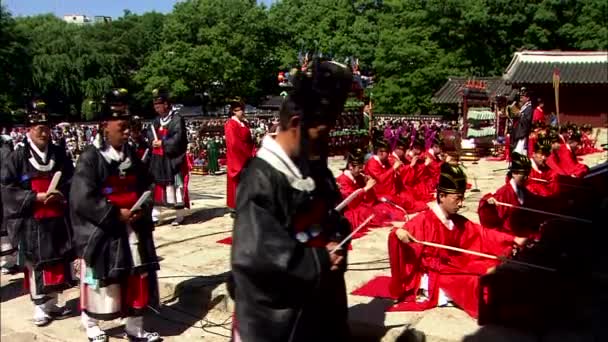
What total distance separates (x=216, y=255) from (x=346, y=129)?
40.1 feet

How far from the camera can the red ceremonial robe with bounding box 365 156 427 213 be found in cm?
960

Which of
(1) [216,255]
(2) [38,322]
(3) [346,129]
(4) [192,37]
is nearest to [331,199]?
(2) [38,322]

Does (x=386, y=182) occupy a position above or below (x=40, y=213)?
below

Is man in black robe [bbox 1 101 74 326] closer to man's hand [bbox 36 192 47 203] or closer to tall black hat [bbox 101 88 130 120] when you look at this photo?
man's hand [bbox 36 192 47 203]

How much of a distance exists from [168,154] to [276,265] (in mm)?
6837

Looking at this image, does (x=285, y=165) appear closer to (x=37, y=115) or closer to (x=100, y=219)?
(x=100, y=219)

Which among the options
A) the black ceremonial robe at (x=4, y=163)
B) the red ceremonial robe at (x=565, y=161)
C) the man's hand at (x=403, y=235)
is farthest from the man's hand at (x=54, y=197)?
the red ceremonial robe at (x=565, y=161)

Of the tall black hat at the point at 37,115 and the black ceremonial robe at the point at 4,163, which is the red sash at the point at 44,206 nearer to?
the black ceremonial robe at the point at 4,163

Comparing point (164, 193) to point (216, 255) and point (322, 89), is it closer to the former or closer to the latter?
point (216, 255)

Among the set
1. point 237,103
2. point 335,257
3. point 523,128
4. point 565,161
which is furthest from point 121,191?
point 523,128

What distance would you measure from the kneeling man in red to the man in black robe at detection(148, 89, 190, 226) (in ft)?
15.4

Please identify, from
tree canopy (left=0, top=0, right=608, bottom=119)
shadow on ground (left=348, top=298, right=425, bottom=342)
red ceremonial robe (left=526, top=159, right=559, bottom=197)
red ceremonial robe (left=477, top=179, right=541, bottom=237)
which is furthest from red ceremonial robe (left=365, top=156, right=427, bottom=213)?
tree canopy (left=0, top=0, right=608, bottom=119)

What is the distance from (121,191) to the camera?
4.82m

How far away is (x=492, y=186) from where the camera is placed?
12.8m
